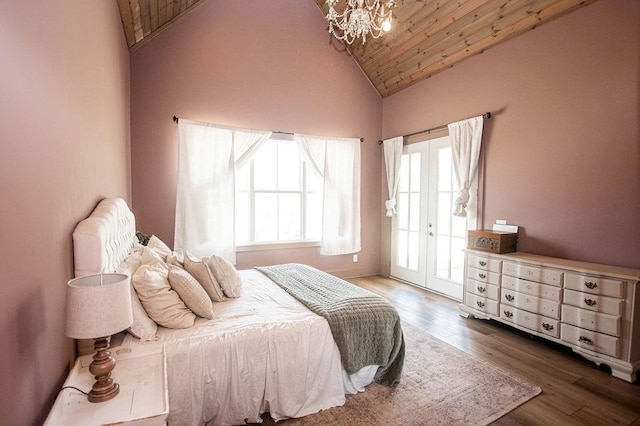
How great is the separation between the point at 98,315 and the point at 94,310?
2 centimetres

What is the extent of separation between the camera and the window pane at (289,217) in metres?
4.81

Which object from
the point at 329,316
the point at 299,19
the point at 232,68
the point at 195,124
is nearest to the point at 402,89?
the point at 299,19

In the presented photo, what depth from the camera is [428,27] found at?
154 inches

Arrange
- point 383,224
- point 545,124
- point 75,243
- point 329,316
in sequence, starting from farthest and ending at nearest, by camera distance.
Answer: point 383,224, point 545,124, point 329,316, point 75,243

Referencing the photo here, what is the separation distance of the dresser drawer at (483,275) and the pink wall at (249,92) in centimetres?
208

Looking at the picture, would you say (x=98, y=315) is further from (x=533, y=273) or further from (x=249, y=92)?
(x=249, y=92)

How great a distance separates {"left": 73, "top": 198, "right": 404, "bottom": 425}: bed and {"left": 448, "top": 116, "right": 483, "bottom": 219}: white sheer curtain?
88.9 inches

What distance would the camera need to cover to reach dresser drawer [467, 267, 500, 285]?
3.31 meters

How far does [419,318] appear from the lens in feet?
11.9

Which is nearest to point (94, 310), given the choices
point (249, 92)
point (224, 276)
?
point (224, 276)

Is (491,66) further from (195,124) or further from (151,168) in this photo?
(151,168)

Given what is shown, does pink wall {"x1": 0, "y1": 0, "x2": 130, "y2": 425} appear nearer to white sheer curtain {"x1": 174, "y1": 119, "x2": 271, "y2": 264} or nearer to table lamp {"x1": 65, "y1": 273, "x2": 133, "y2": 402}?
table lamp {"x1": 65, "y1": 273, "x2": 133, "y2": 402}

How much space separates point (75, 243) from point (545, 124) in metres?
4.04

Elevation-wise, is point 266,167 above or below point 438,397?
above
